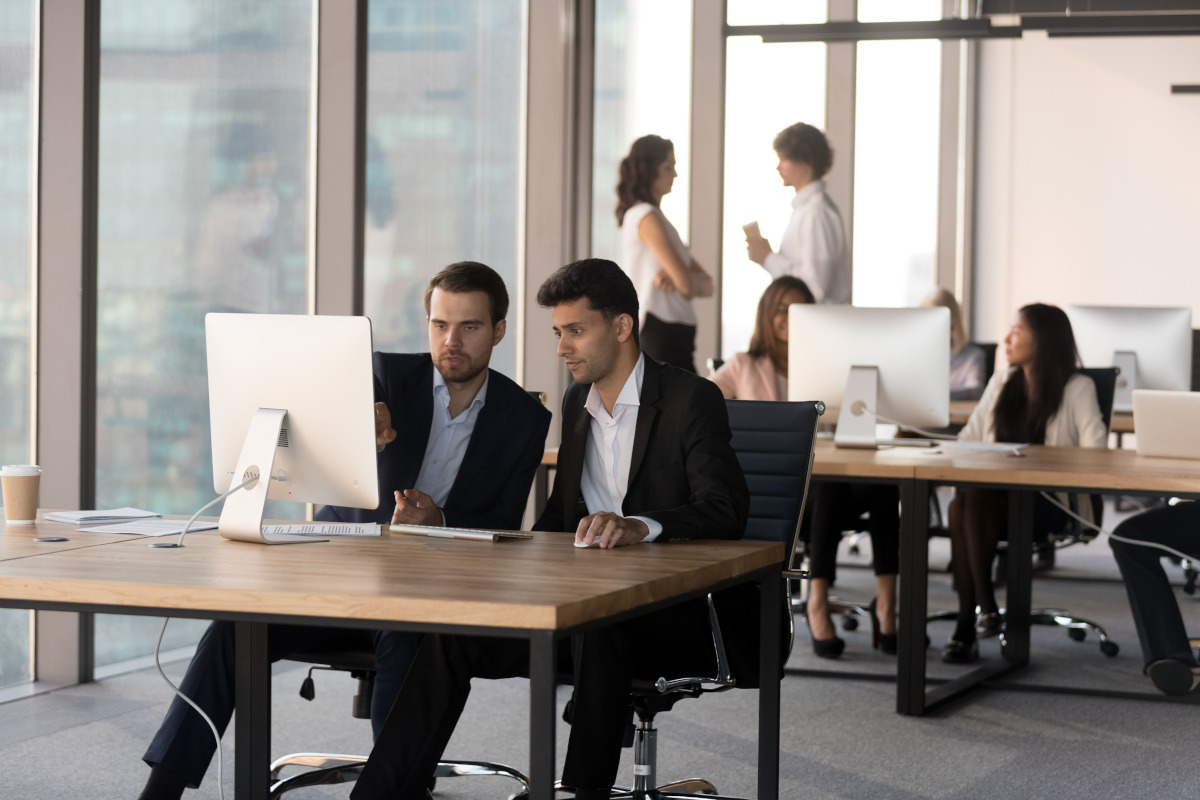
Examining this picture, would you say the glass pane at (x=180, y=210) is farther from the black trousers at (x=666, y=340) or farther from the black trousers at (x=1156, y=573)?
the black trousers at (x=1156, y=573)

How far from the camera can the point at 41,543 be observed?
7.51 ft

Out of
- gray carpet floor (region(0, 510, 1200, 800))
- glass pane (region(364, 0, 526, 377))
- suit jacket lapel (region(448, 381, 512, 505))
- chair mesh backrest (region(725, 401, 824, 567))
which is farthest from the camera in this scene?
glass pane (region(364, 0, 526, 377))

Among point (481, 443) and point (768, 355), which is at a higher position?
point (768, 355)

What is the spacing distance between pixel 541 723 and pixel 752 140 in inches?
243

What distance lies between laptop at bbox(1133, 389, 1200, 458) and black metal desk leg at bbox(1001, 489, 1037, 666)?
1.67 ft

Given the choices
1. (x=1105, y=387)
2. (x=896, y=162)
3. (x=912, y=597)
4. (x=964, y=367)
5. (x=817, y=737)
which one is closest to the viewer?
(x=817, y=737)

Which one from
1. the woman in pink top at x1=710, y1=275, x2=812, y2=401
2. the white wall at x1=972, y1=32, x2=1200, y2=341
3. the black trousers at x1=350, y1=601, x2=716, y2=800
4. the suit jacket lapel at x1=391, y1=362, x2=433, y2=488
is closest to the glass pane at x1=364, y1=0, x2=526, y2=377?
the woman in pink top at x1=710, y1=275, x2=812, y2=401

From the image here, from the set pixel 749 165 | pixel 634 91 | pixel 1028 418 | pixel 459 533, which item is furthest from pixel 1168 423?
pixel 749 165

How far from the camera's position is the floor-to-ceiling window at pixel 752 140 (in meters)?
7.35

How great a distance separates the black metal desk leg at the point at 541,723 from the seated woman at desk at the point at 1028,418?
3049 mm

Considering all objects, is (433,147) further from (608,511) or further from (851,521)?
(608,511)

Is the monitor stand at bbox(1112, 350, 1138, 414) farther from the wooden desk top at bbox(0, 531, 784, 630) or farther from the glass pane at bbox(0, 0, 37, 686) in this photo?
the glass pane at bbox(0, 0, 37, 686)

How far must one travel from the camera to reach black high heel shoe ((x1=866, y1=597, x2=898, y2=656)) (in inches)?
181

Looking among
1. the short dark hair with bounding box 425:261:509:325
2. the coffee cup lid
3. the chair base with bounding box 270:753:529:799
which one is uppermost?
the short dark hair with bounding box 425:261:509:325
